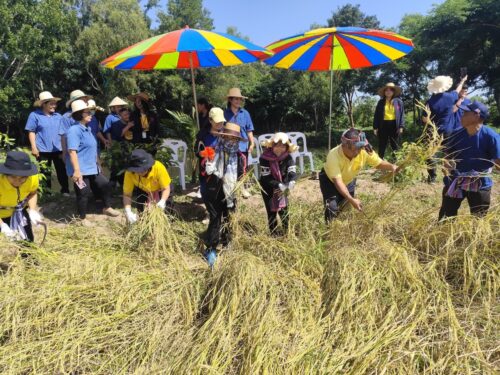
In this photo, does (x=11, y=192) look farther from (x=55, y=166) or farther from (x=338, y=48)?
(x=338, y=48)

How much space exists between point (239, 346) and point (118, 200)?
344 centimetres

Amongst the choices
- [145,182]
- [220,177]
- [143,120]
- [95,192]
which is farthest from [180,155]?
[220,177]

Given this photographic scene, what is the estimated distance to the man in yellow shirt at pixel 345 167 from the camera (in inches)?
111

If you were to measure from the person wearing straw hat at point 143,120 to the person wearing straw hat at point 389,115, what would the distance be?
10.9 ft

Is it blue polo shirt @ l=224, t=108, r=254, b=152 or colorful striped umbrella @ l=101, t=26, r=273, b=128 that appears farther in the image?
blue polo shirt @ l=224, t=108, r=254, b=152

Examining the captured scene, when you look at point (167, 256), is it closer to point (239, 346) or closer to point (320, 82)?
point (239, 346)

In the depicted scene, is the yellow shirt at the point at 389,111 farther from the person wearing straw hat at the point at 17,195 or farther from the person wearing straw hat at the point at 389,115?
the person wearing straw hat at the point at 17,195

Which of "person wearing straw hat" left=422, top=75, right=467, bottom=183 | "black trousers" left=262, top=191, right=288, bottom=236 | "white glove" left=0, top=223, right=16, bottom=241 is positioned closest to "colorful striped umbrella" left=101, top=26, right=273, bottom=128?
"black trousers" left=262, top=191, right=288, bottom=236

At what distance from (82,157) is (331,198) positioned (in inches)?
106

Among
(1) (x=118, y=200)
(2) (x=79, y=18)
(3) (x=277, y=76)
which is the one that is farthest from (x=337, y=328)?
(2) (x=79, y=18)

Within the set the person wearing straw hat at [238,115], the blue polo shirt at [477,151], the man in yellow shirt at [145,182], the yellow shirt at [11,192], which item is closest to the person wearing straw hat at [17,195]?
the yellow shirt at [11,192]

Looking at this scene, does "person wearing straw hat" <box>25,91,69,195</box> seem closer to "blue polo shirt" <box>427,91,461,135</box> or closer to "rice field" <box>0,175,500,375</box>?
"rice field" <box>0,175,500,375</box>

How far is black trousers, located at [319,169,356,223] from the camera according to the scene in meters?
2.97

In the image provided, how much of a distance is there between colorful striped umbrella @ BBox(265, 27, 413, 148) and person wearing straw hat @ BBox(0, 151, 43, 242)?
3006 millimetres
